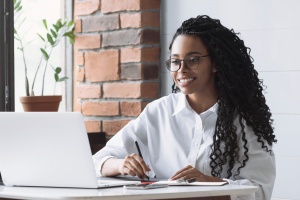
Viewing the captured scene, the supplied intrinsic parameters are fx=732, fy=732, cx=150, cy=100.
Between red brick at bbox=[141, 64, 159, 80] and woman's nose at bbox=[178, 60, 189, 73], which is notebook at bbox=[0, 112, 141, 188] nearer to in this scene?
woman's nose at bbox=[178, 60, 189, 73]

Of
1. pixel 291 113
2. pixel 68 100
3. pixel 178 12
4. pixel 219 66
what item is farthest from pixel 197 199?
pixel 68 100

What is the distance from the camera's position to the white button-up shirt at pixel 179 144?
2.29 meters

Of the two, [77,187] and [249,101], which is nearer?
[77,187]

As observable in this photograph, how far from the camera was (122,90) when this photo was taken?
330 centimetres

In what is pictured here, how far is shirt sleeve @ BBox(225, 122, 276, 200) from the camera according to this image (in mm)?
2248

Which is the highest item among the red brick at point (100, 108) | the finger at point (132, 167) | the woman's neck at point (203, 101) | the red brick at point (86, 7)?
the red brick at point (86, 7)

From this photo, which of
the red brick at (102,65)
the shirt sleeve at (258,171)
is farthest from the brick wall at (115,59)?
the shirt sleeve at (258,171)

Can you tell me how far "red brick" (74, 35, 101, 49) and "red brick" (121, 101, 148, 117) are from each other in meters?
0.32

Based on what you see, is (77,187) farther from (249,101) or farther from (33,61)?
(33,61)

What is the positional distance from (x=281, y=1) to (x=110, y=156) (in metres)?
0.97

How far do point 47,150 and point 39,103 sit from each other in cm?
124

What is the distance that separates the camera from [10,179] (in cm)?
212

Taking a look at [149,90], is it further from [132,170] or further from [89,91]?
[132,170]

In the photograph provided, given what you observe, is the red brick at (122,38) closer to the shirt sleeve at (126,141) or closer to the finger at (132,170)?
the shirt sleeve at (126,141)
